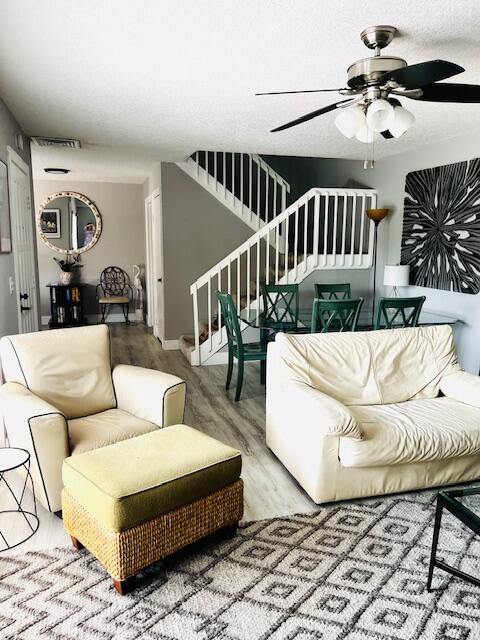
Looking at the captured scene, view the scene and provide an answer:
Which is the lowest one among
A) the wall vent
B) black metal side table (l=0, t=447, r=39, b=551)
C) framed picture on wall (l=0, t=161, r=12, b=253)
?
black metal side table (l=0, t=447, r=39, b=551)

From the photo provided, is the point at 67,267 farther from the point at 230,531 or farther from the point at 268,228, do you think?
the point at 230,531

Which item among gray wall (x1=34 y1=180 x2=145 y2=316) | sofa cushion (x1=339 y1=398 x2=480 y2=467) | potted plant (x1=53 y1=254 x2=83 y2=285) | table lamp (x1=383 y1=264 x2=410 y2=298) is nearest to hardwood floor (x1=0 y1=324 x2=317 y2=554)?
sofa cushion (x1=339 y1=398 x2=480 y2=467)

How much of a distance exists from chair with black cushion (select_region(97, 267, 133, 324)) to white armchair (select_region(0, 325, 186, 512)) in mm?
5475

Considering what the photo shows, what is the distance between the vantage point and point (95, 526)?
77.9 inches

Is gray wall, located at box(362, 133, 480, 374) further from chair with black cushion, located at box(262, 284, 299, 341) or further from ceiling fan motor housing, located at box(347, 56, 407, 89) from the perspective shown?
ceiling fan motor housing, located at box(347, 56, 407, 89)

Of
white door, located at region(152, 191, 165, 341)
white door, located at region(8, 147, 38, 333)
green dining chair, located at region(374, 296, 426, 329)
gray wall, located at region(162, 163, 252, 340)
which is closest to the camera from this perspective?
white door, located at region(8, 147, 38, 333)

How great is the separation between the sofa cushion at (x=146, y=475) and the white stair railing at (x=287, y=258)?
2.85 metres

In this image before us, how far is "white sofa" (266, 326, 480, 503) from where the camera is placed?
2.56 meters

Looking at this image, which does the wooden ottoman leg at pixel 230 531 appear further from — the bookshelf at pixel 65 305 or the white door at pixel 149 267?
the bookshelf at pixel 65 305

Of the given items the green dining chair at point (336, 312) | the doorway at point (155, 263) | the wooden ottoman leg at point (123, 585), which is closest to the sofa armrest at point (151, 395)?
the wooden ottoman leg at point (123, 585)

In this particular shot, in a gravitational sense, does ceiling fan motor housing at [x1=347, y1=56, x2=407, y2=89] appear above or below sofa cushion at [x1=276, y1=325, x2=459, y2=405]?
above

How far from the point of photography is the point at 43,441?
2279 millimetres

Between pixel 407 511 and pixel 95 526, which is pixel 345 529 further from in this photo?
pixel 95 526

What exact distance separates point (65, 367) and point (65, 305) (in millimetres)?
5376
